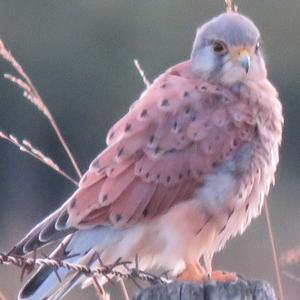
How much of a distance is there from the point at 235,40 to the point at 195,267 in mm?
994

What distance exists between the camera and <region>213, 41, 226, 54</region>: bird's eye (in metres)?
7.22

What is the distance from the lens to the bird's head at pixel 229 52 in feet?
23.4

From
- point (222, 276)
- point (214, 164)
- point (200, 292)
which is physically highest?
point (200, 292)

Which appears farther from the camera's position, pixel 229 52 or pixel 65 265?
pixel 229 52

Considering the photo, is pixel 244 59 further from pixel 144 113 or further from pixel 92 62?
pixel 92 62

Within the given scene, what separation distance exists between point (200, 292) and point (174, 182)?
1321mm

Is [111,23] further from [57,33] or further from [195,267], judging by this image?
[195,267]

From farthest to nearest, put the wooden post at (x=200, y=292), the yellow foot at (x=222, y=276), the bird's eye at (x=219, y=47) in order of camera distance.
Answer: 1. the bird's eye at (x=219, y=47)
2. the yellow foot at (x=222, y=276)
3. the wooden post at (x=200, y=292)

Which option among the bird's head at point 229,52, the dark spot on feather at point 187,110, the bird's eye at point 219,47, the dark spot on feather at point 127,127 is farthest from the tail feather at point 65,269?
the bird's eye at point 219,47

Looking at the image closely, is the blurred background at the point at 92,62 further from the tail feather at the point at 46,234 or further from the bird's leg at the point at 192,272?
the tail feather at the point at 46,234

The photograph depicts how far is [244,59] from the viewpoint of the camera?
709cm

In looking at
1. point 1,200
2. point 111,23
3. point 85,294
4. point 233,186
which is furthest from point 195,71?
point 111,23

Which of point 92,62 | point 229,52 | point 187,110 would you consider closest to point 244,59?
point 229,52

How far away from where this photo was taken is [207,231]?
Result: 6766mm
